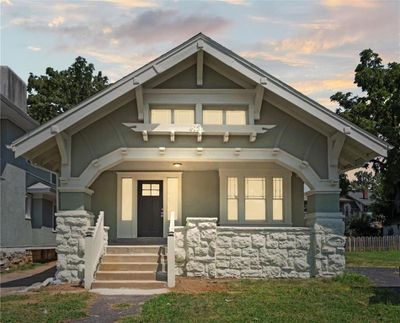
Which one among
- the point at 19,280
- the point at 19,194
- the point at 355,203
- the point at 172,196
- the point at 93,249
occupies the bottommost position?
the point at 19,280

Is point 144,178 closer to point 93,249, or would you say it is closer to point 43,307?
point 93,249

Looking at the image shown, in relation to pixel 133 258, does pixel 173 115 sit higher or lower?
A: higher

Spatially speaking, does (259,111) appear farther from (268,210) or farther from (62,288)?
(62,288)

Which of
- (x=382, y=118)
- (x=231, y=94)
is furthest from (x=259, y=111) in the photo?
(x=382, y=118)

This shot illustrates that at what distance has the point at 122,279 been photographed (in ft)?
45.0

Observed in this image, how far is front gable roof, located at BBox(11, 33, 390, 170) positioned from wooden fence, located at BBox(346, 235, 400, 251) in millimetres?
17206

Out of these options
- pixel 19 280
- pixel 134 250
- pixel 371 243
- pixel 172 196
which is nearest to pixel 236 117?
pixel 172 196

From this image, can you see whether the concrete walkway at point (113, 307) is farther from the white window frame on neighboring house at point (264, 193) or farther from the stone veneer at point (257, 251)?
the white window frame on neighboring house at point (264, 193)

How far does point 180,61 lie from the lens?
1454cm

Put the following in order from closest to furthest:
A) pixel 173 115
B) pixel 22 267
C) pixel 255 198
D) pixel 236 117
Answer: pixel 173 115, pixel 236 117, pixel 255 198, pixel 22 267

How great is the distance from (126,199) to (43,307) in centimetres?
713

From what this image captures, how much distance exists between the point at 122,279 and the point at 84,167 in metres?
3.12

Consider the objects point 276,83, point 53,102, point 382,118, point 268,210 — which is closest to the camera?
point 276,83

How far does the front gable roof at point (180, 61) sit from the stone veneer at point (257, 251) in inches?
106
